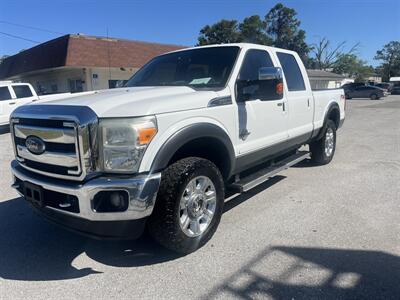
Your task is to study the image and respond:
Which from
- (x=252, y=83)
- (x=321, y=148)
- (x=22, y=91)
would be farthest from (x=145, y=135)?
(x=22, y=91)

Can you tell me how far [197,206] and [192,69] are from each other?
179 centimetres

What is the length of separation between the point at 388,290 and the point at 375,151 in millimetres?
6123

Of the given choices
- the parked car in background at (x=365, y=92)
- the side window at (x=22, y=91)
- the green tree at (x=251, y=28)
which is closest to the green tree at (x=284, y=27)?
the green tree at (x=251, y=28)

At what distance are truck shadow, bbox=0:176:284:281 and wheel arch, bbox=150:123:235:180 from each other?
3.29 ft

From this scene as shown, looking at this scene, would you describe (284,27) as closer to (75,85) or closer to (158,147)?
(75,85)

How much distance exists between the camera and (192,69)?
4.32 metres

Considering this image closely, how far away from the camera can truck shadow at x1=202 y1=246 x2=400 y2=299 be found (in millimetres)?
2734

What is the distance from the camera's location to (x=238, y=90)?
12.7ft

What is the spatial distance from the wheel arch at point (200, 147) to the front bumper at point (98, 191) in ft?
0.57

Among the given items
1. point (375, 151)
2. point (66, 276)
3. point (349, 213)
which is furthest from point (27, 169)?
point (375, 151)

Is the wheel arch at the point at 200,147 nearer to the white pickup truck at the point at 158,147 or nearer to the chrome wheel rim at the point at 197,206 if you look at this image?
the white pickup truck at the point at 158,147

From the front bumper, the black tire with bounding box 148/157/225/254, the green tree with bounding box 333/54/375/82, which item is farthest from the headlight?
the green tree with bounding box 333/54/375/82

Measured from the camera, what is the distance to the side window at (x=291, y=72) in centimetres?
517

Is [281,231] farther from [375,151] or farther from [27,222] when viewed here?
[375,151]
